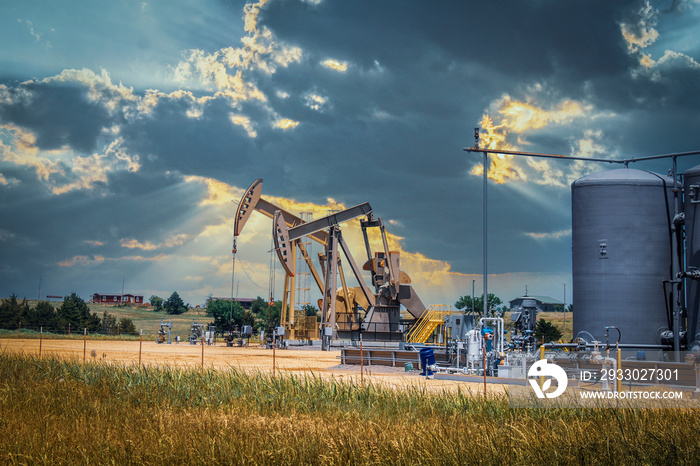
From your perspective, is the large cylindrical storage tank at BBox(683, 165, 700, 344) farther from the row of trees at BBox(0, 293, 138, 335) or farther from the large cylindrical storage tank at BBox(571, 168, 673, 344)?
the row of trees at BBox(0, 293, 138, 335)

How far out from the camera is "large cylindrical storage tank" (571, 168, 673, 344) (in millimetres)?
22609

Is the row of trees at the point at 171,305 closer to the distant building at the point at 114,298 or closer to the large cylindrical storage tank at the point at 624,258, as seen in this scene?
the distant building at the point at 114,298

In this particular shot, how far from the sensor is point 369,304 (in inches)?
1848

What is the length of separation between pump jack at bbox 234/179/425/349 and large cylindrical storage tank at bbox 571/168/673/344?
68.3ft

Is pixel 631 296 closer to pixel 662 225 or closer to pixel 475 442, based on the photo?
pixel 662 225

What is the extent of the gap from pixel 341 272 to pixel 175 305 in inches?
3490

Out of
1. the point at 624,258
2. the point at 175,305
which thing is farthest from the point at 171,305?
the point at 624,258

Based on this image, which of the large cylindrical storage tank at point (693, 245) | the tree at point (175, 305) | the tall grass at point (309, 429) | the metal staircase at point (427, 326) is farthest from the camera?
the tree at point (175, 305)

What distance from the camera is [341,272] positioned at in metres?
46.2

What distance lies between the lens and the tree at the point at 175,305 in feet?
412

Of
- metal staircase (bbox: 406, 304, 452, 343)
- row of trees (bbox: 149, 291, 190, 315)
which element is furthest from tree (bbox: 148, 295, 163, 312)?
metal staircase (bbox: 406, 304, 452, 343)

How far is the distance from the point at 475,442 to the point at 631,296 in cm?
1626

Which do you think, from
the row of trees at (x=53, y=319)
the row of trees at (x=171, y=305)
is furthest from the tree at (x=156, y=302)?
the row of trees at (x=53, y=319)

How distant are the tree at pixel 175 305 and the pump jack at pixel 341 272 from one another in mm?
84244
